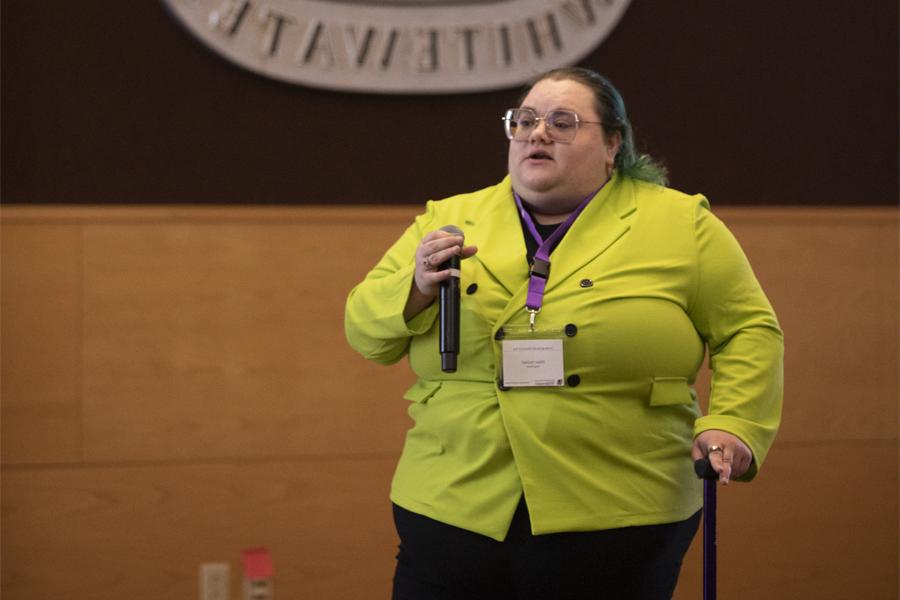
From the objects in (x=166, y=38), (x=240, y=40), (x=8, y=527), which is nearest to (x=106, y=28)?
(x=166, y=38)

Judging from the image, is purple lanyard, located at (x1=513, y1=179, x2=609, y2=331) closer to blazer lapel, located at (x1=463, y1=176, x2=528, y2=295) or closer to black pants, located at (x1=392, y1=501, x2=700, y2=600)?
blazer lapel, located at (x1=463, y1=176, x2=528, y2=295)

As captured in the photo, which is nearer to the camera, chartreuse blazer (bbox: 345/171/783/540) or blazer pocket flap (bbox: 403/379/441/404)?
chartreuse blazer (bbox: 345/171/783/540)

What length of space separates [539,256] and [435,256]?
23 centimetres

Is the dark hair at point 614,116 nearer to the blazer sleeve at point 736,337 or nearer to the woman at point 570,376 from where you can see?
the woman at point 570,376

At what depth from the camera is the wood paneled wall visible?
309cm

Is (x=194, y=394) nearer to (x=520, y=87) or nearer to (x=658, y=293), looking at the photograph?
(x=520, y=87)

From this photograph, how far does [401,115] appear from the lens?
330 centimetres

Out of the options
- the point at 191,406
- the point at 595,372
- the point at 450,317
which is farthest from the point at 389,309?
the point at 191,406

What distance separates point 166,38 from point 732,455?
2120 millimetres

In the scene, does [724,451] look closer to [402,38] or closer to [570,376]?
[570,376]

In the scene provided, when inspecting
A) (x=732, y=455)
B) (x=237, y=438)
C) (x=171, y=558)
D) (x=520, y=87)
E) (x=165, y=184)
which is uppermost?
(x=520, y=87)

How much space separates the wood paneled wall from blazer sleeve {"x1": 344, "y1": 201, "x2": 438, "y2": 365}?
119cm

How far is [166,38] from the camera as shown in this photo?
3158mm

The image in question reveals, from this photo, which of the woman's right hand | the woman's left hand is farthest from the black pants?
the woman's right hand
